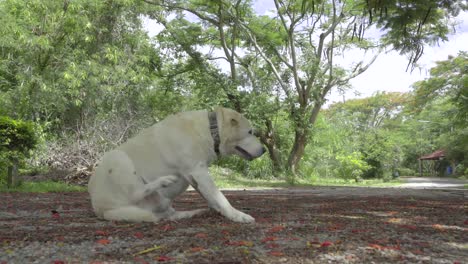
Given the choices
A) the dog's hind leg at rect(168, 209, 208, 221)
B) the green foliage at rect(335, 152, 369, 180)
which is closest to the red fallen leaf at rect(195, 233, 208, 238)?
the dog's hind leg at rect(168, 209, 208, 221)

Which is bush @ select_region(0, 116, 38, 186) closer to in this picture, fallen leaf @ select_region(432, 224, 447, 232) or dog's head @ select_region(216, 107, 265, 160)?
dog's head @ select_region(216, 107, 265, 160)

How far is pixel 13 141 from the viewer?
920 cm

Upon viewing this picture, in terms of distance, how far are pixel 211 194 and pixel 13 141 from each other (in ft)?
23.0

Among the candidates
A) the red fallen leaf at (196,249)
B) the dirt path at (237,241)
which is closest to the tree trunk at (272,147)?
the dirt path at (237,241)

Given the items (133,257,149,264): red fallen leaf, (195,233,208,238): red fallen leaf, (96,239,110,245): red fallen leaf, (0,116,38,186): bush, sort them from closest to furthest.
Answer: (133,257,149,264): red fallen leaf
(96,239,110,245): red fallen leaf
(195,233,208,238): red fallen leaf
(0,116,38,186): bush

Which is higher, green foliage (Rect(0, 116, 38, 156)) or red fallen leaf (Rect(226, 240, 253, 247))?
green foliage (Rect(0, 116, 38, 156))

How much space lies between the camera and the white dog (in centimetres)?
396

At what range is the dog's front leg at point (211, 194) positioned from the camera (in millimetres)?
3930

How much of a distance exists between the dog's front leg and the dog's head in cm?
35

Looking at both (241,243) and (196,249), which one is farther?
(241,243)

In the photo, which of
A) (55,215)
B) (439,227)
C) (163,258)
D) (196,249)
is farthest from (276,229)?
(55,215)

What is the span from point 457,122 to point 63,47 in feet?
43.5

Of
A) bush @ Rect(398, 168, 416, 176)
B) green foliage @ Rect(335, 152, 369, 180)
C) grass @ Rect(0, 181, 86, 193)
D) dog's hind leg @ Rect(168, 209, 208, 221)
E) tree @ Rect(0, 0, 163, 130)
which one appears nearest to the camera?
dog's hind leg @ Rect(168, 209, 208, 221)

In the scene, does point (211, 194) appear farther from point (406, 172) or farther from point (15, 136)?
point (406, 172)
